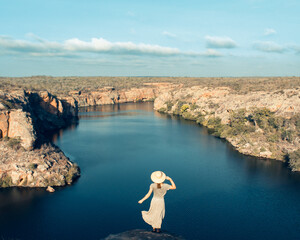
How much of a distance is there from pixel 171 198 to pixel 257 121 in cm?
3161

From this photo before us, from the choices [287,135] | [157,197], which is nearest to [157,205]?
[157,197]

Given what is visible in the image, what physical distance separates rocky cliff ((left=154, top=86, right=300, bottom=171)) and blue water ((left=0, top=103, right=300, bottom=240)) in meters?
2.99

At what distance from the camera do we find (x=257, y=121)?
5391 cm

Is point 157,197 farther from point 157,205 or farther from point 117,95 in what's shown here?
point 117,95

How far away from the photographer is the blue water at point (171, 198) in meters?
24.6

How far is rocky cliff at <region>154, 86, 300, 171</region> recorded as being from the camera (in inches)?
1773

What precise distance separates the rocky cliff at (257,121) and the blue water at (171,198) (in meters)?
2.99

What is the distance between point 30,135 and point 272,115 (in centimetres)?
4316

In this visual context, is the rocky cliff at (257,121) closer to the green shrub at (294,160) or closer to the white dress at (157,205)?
the green shrub at (294,160)

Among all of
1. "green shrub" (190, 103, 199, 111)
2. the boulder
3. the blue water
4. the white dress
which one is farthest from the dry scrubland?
the white dress

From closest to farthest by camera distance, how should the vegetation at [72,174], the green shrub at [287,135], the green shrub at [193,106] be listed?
the vegetation at [72,174]
the green shrub at [287,135]
the green shrub at [193,106]

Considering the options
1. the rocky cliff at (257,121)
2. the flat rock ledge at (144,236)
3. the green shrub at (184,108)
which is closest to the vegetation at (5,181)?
the flat rock ledge at (144,236)

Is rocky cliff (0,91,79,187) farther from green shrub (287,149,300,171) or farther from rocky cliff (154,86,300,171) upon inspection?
rocky cliff (154,86,300,171)

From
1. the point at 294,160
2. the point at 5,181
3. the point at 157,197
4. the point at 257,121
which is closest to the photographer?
the point at 157,197
